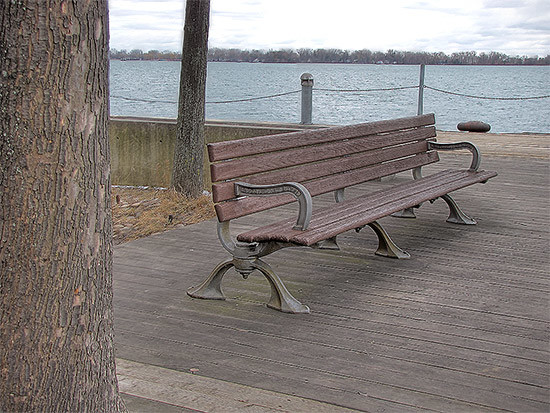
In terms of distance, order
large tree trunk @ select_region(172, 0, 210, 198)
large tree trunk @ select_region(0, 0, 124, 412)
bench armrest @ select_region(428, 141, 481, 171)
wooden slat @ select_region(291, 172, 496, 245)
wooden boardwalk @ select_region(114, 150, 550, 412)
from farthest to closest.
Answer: large tree trunk @ select_region(172, 0, 210, 198)
bench armrest @ select_region(428, 141, 481, 171)
wooden slat @ select_region(291, 172, 496, 245)
wooden boardwalk @ select_region(114, 150, 550, 412)
large tree trunk @ select_region(0, 0, 124, 412)

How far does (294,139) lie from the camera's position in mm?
5051

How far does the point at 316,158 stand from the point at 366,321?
148cm

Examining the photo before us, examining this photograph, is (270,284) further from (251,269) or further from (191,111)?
(191,111)

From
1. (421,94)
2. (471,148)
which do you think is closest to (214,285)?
(471,148)

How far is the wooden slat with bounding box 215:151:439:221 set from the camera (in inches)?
174

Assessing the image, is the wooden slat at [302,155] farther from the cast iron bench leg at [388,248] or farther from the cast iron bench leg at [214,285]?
the cast iron bench leg at [388,248]

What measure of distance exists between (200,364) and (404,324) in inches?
46.4

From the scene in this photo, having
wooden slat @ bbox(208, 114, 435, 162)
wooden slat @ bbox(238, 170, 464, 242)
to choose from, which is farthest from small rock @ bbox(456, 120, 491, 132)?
wooden slat @ bbox(238, 170, 464, 242)

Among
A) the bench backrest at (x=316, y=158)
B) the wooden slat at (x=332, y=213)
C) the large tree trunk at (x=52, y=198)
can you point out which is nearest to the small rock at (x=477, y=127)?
the bench backrest at (x=316, y=158)

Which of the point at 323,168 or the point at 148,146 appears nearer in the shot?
the point at 323,168

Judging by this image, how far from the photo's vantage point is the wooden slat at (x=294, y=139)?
A: 14.4ft

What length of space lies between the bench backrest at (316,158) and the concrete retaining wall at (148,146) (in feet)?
9.87

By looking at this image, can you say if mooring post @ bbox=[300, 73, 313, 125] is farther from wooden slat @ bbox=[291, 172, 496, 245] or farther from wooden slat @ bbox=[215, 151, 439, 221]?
wooden slat @ bbox=[291, 172, 496, 245]

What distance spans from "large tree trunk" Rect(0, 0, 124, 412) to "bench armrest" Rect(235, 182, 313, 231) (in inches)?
70.4
